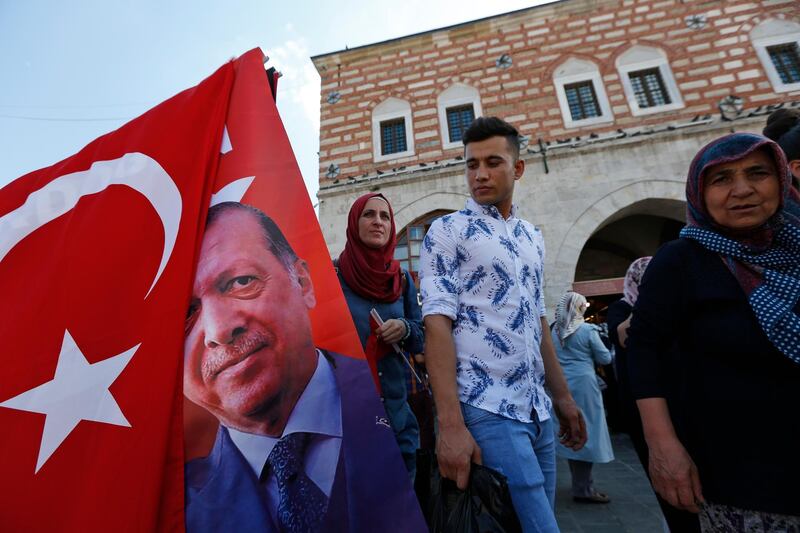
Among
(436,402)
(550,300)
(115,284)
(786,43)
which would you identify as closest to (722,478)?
(436,402)

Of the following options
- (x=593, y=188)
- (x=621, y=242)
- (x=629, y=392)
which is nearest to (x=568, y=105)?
(x=593, y=188)

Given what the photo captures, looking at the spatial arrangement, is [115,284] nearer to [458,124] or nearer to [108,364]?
[108,364]

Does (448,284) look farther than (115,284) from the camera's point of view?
Yes

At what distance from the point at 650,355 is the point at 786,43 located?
10.7 meters

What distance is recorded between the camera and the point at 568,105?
791 centimetres

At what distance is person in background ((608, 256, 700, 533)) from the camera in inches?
56.4

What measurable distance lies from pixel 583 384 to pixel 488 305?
9.73 ft

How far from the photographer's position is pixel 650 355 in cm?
126

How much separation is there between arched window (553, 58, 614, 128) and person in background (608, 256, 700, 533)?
6.39 m

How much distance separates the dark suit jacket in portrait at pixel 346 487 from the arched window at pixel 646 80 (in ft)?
29.2

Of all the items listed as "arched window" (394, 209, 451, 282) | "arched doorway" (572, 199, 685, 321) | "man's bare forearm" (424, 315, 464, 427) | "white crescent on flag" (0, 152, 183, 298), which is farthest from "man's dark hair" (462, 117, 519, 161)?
"arched doorway" (572, 199, 685, 321)

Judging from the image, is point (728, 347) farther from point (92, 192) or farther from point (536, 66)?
point (536, 66)

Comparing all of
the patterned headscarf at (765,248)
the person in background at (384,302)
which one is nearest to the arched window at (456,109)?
the person in background at (384,302)

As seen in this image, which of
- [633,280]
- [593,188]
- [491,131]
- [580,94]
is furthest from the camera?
[580,94]
